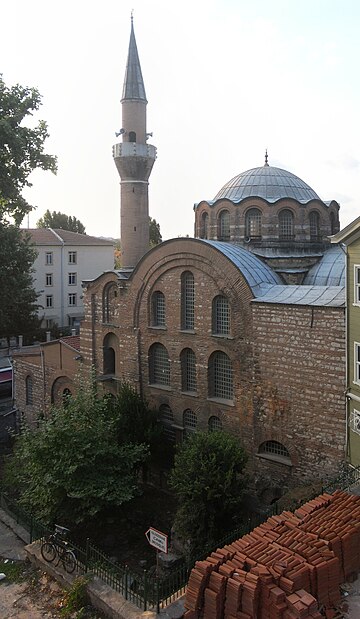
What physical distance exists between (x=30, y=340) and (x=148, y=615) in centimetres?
3270

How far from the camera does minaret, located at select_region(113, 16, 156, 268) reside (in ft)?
80.8

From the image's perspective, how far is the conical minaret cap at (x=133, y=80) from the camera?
24859mm

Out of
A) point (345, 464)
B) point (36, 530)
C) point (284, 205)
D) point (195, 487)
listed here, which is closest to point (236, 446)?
point (195, 487)

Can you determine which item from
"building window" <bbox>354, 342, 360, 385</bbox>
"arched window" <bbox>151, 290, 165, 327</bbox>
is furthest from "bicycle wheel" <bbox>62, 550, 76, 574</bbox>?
"arched window" <bbox>151, 290, 165, 327</bbox>

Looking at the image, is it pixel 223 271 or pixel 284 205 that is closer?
pixel 223 271

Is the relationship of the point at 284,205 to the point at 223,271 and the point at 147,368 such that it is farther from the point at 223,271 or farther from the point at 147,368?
the point at 147,368

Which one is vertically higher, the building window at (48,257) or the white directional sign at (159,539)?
the building window at (48,257)

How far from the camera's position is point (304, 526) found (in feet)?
33.9

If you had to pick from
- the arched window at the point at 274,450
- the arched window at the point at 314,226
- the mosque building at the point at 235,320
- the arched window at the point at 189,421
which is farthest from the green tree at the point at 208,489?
the arched window at the point at 314,226

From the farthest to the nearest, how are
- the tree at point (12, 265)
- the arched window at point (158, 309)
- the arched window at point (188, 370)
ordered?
1. the arched window at point (158, 309)
2. the tree at point (12, 265)
3. the arched window at point (188, 370)

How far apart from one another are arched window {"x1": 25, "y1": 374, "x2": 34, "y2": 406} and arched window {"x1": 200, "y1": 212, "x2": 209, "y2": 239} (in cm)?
1086

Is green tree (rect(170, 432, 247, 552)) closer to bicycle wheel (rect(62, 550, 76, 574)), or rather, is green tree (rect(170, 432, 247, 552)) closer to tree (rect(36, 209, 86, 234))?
bicycle wheel (rect(62, 550, 76, 574))

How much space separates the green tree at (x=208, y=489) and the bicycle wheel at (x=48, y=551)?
368 centimetres

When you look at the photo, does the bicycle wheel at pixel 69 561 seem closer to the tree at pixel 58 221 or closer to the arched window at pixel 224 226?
the arched window at pixel 224 226
